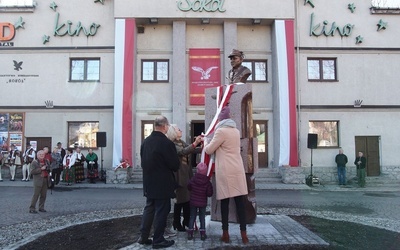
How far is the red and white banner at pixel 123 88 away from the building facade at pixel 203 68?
11 cm

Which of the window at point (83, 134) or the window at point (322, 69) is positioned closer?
the window at point (83, 134)

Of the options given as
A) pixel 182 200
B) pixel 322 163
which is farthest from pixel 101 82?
pixel 182 200

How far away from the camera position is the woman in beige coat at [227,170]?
18.1 ft

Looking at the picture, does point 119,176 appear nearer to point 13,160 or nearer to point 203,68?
point 13,160

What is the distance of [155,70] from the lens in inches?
793

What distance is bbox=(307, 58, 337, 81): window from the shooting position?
66.1ft

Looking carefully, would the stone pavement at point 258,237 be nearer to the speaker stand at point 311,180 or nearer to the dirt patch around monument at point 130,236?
the dirt patch around monument at point 130,236

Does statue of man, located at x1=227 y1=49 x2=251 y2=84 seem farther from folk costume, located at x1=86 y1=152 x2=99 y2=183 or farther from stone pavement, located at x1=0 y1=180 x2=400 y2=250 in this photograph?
folk costume, located at x1=86 y1=152 x2=99 y2=183

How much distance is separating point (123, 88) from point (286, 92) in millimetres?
8826

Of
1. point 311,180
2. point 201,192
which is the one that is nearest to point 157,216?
point 201,192

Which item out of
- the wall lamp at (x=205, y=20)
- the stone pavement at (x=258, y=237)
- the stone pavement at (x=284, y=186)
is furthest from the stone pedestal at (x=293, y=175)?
the stone pavement at (x=258, y=237)

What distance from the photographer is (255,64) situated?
20359mm

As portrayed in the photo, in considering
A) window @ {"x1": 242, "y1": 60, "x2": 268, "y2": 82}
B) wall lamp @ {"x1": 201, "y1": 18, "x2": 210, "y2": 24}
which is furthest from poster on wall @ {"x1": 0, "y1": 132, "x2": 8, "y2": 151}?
window @ {"x1": 242, "y1": 60, "x2": 268, "y2": 82}

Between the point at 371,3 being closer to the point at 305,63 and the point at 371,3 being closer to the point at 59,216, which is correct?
the point at 305,63
